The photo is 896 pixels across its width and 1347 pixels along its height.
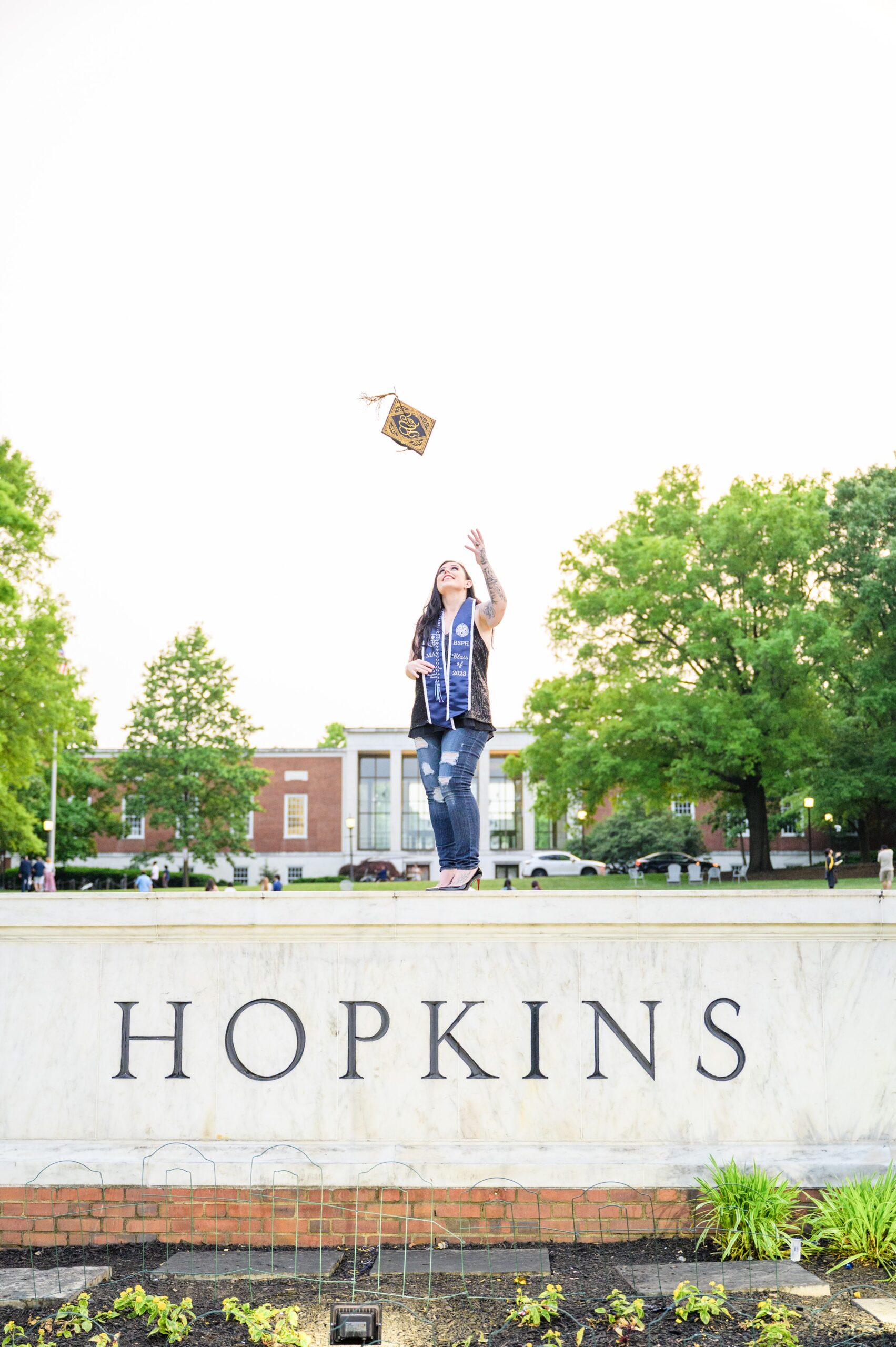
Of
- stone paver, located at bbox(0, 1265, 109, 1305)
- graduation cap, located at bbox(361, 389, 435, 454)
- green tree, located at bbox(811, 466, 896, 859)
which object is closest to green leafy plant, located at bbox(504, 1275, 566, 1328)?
stone paver, located at bbox(0, 1265, 109, 1305)

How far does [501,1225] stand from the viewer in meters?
5.45

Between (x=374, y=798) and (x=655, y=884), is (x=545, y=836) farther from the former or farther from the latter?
(x=655, y=884)

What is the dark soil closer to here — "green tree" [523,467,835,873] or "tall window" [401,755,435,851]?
"green tree" [523,467,835,873]

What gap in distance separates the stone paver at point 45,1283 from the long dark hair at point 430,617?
11.9ft

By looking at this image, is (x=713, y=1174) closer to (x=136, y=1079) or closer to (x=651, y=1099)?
(x=651, y=1099)

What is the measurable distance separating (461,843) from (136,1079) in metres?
2.16

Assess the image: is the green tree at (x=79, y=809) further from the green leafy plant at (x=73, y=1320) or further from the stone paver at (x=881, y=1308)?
the stone paver at (x=881, y=1308)

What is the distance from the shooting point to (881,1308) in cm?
439

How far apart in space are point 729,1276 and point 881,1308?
0.62 metres

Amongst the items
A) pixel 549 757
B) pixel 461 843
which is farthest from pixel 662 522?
pixel 461 843

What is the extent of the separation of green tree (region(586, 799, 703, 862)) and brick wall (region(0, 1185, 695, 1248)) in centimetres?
4769

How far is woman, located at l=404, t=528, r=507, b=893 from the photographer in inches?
263

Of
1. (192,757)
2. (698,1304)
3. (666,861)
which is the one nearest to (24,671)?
(192,757)

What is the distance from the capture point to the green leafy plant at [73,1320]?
429 cm
